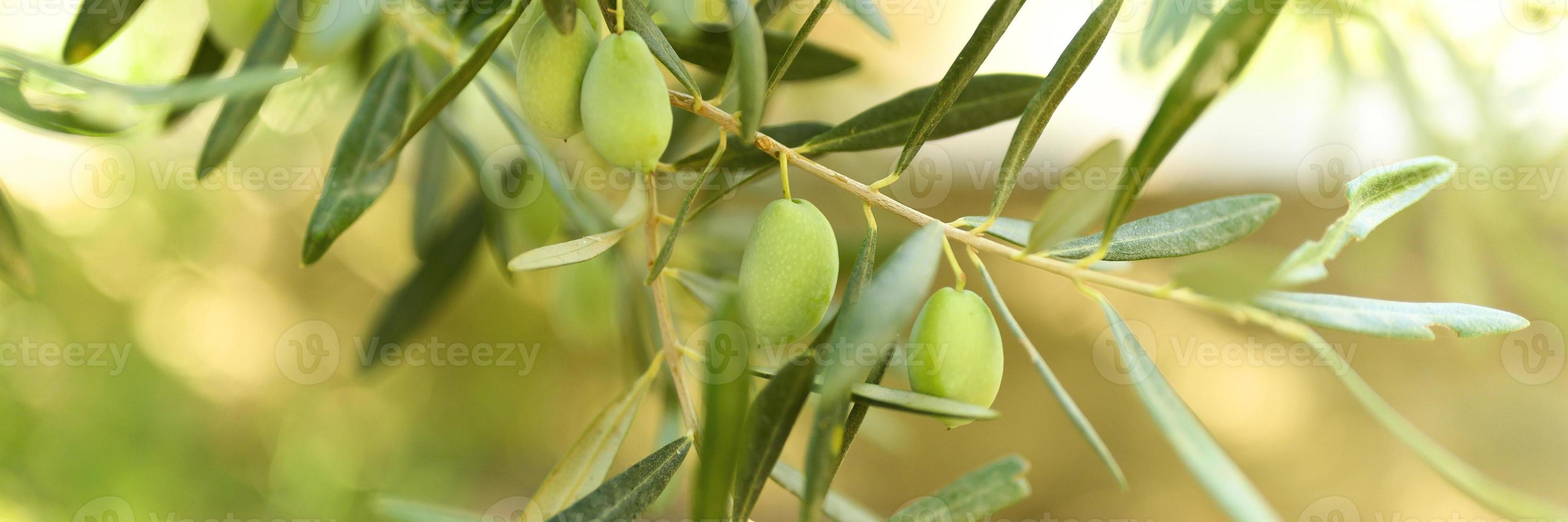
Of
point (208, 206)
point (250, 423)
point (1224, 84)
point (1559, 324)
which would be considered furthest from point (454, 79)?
point (250, 423)

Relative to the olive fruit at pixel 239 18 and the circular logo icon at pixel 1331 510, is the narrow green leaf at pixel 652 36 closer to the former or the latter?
the olive fruit at pixel 239 18

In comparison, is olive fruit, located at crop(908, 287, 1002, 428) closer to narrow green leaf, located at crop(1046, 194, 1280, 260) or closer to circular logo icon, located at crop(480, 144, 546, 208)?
narrow green leaf, located at crop(1046, 194, 1280, 260)

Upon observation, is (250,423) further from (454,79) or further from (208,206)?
(454,79)

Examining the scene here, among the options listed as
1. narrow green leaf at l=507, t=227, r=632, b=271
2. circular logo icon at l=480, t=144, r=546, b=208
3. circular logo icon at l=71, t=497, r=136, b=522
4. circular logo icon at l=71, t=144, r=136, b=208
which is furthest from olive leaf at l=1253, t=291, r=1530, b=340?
circular logo icon at l=71, t=497, r=136, b=522

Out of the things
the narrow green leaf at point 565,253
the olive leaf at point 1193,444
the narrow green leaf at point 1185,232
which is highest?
the narrow green leaf at point 565,253

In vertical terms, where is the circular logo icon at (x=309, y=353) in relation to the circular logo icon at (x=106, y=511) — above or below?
above

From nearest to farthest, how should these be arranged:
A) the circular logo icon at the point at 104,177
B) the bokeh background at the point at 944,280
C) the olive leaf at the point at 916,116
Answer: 1. the olive leaf at the point at 916,116
2. the bokeh background at the point at 944,280
3. the circular logo icon at the point at 104,177

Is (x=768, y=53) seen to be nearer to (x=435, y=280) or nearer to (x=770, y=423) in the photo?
(x=770, y=423)

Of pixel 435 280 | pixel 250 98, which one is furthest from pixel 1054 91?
pixel 435 280

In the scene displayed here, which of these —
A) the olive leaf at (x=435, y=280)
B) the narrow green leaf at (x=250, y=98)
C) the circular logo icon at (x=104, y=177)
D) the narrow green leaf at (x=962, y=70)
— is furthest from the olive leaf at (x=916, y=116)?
the circular logo icon at (x=104, y=177)
